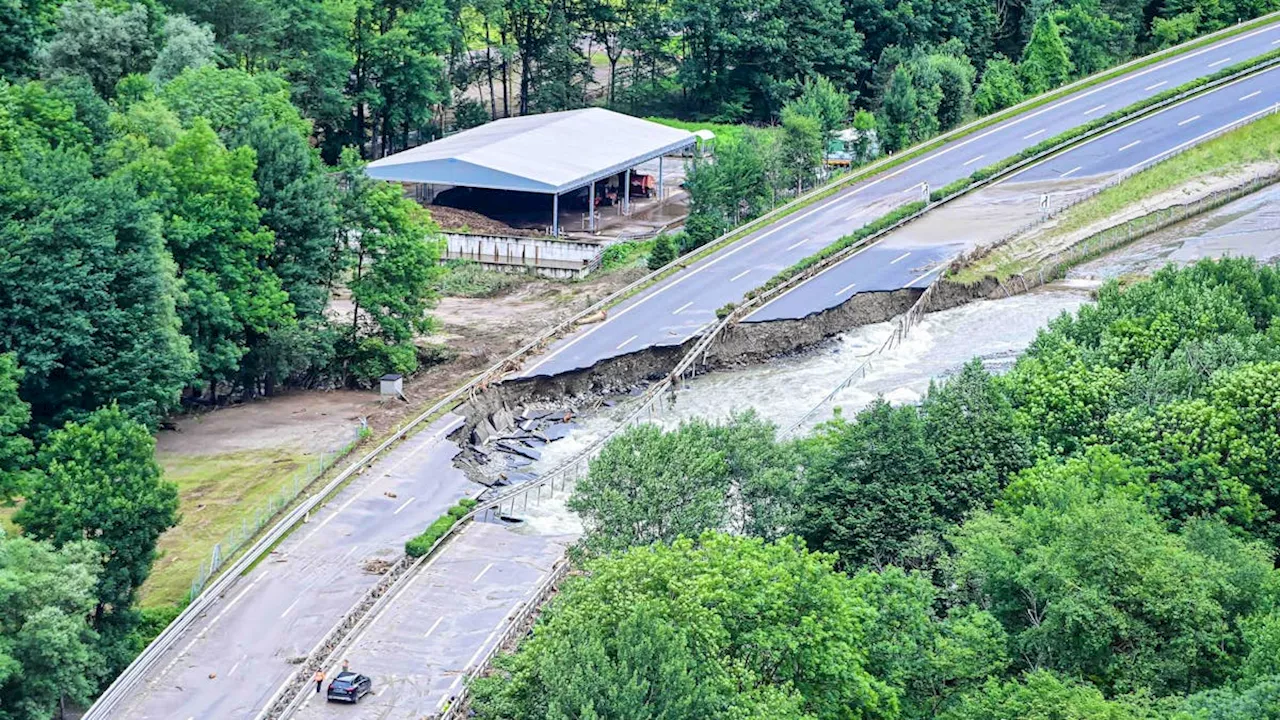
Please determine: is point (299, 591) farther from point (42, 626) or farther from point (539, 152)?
point (539, 152)

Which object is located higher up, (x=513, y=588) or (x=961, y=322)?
(x=961, y=322)

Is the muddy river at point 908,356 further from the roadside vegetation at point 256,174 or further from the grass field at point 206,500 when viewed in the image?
the roadside vegetation at point 256,174

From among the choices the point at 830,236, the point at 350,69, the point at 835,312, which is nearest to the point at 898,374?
the point at 835,312

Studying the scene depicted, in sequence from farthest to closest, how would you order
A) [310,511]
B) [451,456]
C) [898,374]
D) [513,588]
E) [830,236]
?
[830,236] → [898,374] → [451,456] → [310,511] → [513,588]

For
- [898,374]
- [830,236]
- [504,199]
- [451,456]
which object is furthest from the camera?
[504,199]

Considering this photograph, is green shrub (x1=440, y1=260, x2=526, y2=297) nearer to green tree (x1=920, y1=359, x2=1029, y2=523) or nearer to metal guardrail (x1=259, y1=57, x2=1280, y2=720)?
metal guardrail (x1=259, y1=57, x2=1280, y2=720)

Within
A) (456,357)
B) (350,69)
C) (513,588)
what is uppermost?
(350,69)

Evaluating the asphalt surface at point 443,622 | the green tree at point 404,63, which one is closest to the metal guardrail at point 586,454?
the asphalt surface at point 443,622

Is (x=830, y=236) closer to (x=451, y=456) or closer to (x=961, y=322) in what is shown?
(x=961, y=322)
